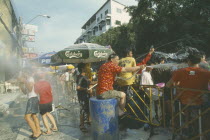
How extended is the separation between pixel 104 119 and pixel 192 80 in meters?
1.84

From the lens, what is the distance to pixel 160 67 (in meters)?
7.31

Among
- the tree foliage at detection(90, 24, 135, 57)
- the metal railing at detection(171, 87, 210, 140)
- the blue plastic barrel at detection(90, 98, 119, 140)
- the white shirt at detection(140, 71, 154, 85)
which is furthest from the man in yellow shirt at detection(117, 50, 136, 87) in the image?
the tree foliage at detection(90, 24, 135, 57)

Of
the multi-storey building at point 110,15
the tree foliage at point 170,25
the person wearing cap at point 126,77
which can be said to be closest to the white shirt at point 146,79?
the person wearing cap at point 126,77

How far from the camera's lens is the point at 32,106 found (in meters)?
4.62

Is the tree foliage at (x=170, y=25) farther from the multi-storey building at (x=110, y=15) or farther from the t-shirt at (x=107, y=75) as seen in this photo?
the multi-storey building at (x=110, y=15)

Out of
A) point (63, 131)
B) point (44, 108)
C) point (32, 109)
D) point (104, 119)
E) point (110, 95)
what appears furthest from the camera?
point (63, 131)

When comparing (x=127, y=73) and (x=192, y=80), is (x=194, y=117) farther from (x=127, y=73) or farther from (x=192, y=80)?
(x=127, y=73)

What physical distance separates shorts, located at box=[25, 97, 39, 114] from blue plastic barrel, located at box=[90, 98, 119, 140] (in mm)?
1830

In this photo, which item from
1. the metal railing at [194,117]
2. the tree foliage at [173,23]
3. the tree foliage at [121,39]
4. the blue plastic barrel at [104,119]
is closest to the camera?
the metal railing at [194,117]

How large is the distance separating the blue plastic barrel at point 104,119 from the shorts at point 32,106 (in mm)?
1830

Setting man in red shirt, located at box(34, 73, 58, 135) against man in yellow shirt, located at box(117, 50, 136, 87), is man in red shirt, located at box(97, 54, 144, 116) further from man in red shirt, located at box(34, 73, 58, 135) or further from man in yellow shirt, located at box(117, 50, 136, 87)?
man in red shirt, located at box(34, 73, 58, 135)

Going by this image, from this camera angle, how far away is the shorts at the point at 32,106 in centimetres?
459

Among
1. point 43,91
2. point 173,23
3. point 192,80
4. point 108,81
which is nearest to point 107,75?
point 108,81

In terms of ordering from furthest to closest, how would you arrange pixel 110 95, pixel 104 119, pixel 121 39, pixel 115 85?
pixel 121 39 < pixel 115 85 < pixel 110 95 < pixel 104 119
